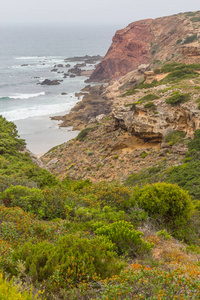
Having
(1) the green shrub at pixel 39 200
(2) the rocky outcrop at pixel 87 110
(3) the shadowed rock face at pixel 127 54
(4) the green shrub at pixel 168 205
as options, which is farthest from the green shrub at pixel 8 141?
(3) the shadowed rock face at pixel 127 54

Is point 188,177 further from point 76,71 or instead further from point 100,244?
point 76,71

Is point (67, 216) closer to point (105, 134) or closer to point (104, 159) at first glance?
point (104, 159)

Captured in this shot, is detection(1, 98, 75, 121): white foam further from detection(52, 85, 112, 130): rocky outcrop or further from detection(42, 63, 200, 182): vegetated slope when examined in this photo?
detection(42, 63, 200, 182): vegetated slope

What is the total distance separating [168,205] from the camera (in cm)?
892

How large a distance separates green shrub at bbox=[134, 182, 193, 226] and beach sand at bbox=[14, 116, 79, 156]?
24895 mm

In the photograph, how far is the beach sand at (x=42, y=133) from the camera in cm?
3443

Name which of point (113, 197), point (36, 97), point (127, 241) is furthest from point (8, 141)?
point (36, 97)

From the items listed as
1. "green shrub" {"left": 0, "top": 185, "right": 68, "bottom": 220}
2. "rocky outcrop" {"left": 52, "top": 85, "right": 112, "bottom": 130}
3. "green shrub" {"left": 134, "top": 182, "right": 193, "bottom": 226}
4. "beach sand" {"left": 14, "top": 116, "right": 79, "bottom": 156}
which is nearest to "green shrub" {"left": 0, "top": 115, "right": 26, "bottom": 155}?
"green shrub" {"left": 0, "top": 185, "right": 68, "bottom": 220}

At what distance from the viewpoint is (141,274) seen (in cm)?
421

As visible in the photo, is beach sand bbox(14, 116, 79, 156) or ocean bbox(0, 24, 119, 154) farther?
ocean bbox(0, 24, 119, 154)

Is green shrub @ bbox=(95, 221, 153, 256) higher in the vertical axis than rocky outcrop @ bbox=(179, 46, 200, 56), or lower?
lower

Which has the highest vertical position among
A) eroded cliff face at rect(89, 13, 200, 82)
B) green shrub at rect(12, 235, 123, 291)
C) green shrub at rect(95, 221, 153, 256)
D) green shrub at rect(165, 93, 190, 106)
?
eroded cliff face at rect(89, 13, 200, 82)

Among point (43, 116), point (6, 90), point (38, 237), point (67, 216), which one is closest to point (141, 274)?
point (38, 237)

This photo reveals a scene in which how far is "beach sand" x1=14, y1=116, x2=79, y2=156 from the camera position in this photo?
1355 inches
